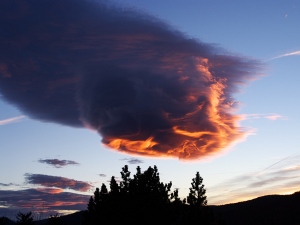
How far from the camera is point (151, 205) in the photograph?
31719 mm

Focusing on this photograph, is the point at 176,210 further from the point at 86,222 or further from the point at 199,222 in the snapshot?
the point at 86,222

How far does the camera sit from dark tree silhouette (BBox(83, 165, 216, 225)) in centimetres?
3175

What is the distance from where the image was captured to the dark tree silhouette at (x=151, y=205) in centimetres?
3175

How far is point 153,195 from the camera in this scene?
106 feet

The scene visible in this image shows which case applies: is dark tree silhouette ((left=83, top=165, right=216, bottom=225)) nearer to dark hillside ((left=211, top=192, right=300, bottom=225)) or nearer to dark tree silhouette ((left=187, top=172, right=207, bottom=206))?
dark tree silhouette ((left=187, top=172, right=207, bottom=206))

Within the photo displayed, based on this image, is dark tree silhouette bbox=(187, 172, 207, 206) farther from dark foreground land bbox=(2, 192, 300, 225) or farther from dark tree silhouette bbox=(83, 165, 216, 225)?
dark foreground land bbox=(2, 192, 300, 225)

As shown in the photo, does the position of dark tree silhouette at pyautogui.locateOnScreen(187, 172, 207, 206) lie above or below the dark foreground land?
below

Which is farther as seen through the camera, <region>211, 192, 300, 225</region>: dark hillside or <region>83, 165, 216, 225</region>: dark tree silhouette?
<region>211, 192, 300, 225</region>: dark hillside

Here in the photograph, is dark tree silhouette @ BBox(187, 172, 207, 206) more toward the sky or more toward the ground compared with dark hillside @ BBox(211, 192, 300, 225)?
more toward the ground

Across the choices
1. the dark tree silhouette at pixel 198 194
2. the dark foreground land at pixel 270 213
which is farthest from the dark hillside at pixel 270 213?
the dark tree silhouette at pixel 198 194

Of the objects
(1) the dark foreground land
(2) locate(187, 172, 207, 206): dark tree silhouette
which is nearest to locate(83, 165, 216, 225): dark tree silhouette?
(2) locate(187, 172, 207, 206): dark tree silhouette

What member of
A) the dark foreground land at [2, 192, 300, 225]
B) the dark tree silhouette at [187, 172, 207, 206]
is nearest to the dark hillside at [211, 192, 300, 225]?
the dark foreground land at [2, 192, 300, 225]

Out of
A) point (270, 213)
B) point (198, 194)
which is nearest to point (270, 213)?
point (270, 213)

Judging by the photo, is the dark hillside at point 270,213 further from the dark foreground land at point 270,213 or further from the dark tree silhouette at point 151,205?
the dark tree silhouette at point 151,205
